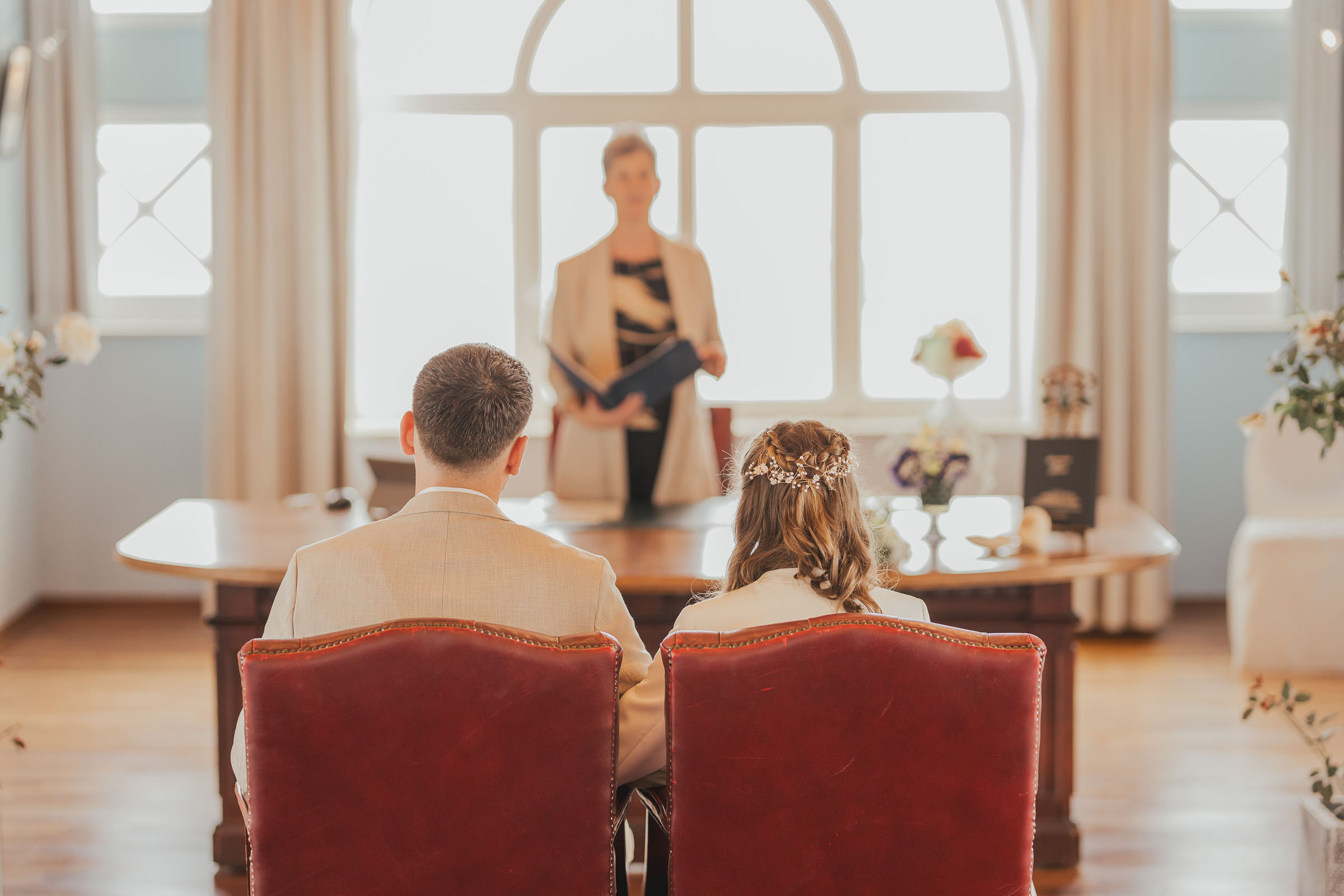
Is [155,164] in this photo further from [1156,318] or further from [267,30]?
[1156,318]

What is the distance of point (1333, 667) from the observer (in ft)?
14.5

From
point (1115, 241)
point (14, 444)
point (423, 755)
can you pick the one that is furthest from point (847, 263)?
point (423, 755)

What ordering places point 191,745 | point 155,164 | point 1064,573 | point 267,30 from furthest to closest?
point 155,164, point 267,30, point 191,745, point 1064,573

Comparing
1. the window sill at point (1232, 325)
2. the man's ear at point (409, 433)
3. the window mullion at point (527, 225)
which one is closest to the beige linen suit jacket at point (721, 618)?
the man's ear at point (409, 433)

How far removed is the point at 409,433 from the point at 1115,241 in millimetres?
3933

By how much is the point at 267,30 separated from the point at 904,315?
286 cm

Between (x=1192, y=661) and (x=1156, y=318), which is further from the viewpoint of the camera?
(x=1156, y=318)

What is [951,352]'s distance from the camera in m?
3.23

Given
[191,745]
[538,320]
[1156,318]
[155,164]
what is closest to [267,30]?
[155,164]

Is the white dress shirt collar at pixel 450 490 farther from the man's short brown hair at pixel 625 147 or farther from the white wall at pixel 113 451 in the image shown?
the white wall at pixel 113 451

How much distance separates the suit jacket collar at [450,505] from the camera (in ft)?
5.60

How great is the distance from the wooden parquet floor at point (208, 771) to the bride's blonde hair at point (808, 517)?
1.44 m

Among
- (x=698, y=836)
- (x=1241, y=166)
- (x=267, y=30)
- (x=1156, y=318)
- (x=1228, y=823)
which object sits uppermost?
(x=267, y=30)

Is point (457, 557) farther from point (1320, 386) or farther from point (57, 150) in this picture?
point (57, 150)
